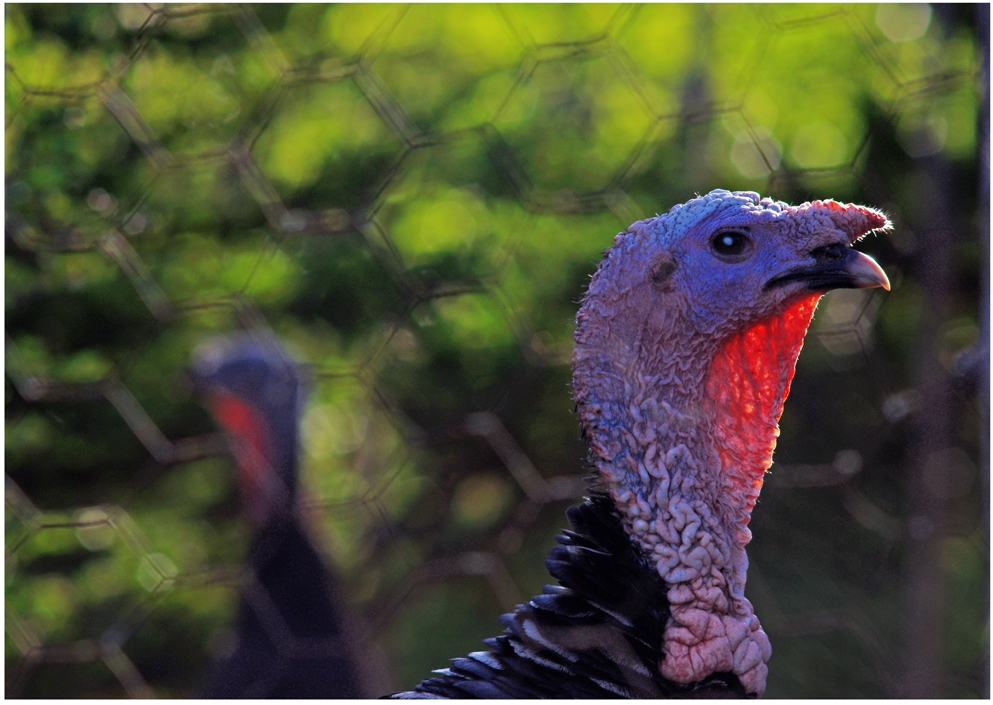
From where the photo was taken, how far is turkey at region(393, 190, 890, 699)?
0.63m

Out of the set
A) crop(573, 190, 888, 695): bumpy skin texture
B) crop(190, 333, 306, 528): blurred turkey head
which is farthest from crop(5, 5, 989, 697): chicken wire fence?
crop(573, 190, 888, 695): bumpy skin texture

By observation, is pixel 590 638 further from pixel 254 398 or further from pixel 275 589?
pixel 254 398

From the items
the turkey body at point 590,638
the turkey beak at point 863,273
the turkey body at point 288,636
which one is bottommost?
the turkey body at point 590,638

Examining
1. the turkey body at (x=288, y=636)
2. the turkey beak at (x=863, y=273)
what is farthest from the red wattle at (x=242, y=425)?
the turkey beak at (x=863, y=273)

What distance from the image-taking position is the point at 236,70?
1282 mm

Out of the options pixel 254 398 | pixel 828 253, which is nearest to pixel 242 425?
pixel 254 398

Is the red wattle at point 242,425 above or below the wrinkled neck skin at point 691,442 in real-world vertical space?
above

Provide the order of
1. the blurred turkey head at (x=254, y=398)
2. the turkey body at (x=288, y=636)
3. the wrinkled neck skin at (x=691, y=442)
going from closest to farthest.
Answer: the wrinkled neck skin at (x=691, y=442)
the turkey body at (x=288, y=636)
the blurred turkey head at (x=254, y=398)

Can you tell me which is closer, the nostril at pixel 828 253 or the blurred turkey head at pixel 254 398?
the nostril at pixel 828 253

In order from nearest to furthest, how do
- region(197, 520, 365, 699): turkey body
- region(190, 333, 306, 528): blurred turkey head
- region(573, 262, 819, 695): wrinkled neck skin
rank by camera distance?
1. region(573, 262, 819, 695): wrinkled neck skin
2. region(197, 520, 365, 699): turkey body
3. region(190, 333, 306, 528): blurred turkey head

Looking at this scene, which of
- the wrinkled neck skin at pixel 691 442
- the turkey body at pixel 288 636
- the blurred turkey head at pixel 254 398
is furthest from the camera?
the blurred turkey head at pixel 254 398

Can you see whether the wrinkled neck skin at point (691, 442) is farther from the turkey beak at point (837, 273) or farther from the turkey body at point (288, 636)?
the turkey body at point (288, 636)

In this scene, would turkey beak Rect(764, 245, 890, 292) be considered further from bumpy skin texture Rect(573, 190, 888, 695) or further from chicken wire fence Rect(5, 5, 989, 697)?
chicken wire fence Rect(5, 5, 989, 697)

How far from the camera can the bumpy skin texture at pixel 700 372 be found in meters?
0.64
